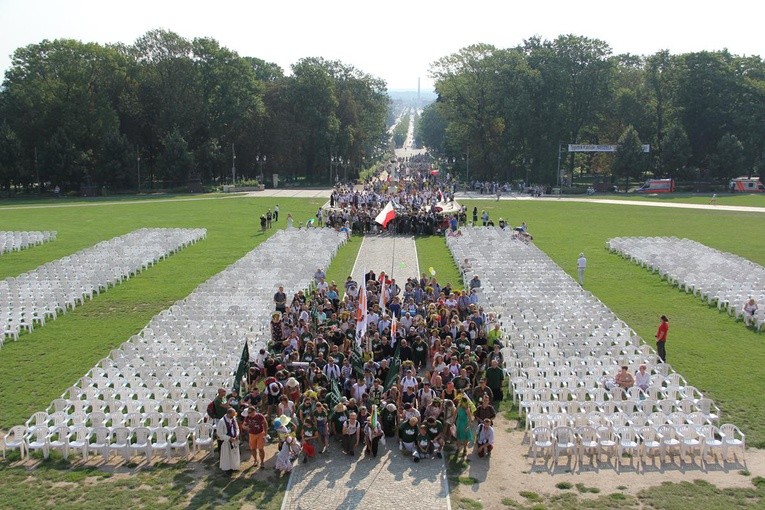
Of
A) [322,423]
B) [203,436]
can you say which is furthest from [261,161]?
[322,423]

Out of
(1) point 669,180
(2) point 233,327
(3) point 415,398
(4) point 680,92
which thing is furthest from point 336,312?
(4) point 680,92

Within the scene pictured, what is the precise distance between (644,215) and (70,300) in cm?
4188

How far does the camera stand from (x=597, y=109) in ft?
268

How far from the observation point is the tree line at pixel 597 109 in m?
78.6

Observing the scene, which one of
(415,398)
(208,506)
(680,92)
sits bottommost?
(208,506)

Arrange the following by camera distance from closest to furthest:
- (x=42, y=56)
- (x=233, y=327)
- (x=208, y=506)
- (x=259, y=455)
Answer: (x=208, y=506) → (x=259, y=455) → (x=233, y=327) → (x=42, y=56)

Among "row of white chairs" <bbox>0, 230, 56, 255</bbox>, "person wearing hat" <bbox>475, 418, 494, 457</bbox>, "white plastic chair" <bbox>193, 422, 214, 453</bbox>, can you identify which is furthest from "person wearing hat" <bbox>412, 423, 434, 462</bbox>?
"row of white chairs" <bbox>0, 230, 56, 255</bbox>

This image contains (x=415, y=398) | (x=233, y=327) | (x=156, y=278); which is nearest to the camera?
(x=415, y=398)

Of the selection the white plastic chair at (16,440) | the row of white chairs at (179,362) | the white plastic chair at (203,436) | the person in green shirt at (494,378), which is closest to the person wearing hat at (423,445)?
the person in green shirt at (494,378)

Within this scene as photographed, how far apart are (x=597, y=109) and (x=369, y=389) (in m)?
74.2

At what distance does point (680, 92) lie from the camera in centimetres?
8112

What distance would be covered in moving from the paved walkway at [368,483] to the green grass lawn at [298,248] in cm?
76

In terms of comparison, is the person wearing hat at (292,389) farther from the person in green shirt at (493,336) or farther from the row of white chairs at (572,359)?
the person in green shirt at (493,336)

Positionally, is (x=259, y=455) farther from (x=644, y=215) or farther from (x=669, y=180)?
(x=669, y=180)
